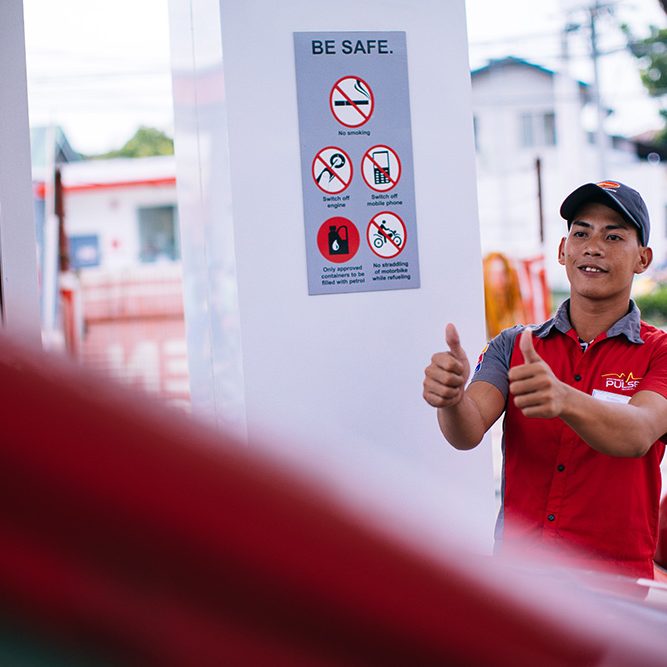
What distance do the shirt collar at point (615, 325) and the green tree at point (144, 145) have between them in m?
51.4

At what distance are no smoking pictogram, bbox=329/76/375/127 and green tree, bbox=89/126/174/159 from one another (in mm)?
50397

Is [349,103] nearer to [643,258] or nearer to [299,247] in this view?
[299,247]

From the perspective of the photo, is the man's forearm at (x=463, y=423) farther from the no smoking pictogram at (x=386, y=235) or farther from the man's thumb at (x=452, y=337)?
the no smoking pictogram at (x=386, y=235)

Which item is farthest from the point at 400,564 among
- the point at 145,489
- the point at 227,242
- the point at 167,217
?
the point at 167,217

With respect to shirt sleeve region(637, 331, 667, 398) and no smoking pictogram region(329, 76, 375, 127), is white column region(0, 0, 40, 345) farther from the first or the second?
shirt sleeve region(637, 331, 667, 398)

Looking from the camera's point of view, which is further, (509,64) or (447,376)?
(509,64)

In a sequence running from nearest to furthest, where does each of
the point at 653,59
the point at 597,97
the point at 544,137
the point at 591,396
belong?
the point at 591,396 → the point at 597,97 → the point at 653,59 → the point at 544,137

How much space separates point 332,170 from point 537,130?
1503 inches

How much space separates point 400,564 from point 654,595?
1.50ft

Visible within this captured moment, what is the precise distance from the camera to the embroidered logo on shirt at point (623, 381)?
8.75ft

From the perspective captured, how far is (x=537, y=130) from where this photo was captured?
40156 millimetres

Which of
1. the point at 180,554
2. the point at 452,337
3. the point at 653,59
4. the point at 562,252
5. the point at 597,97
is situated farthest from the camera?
the point at 653,59

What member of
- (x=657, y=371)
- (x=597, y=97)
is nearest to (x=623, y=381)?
(x=657, y=371)

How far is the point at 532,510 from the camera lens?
2.68 meters
